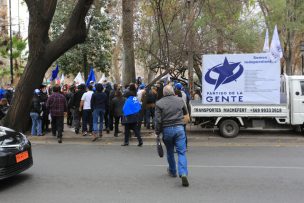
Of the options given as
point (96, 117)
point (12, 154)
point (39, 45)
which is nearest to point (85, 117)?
point (96, 117)

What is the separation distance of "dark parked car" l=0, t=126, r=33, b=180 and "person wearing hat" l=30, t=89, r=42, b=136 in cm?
605

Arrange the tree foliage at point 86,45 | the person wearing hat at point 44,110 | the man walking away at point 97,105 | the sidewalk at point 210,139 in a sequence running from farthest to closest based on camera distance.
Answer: the tree foliage at point 86,45 < the person wearing hat at point 44,110 < the man walking away at point 97,105 < the sidewalk at point 210,139

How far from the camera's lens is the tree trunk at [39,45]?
13.2m

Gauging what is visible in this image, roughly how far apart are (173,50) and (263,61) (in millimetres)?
10471

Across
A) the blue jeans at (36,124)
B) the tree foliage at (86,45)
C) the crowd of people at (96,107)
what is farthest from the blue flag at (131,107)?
the tree foliage at (86,45)

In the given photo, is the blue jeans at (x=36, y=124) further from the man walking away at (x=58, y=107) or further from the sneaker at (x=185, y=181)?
the sneaker at (x=185, y=181)

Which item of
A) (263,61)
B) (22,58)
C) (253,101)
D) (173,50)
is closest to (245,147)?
(253,101)

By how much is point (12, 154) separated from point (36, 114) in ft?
22.9

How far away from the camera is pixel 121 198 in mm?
6309

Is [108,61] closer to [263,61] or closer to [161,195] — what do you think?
[263,61]

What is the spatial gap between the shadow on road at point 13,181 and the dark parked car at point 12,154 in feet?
0.89

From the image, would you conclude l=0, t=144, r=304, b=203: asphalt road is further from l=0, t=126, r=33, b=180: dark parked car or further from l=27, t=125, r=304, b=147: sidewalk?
l=27, t=125, r=304, b=147: sidewalk

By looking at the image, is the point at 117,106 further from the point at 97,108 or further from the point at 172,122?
the point at 172,122

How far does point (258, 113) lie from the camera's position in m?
13.2
